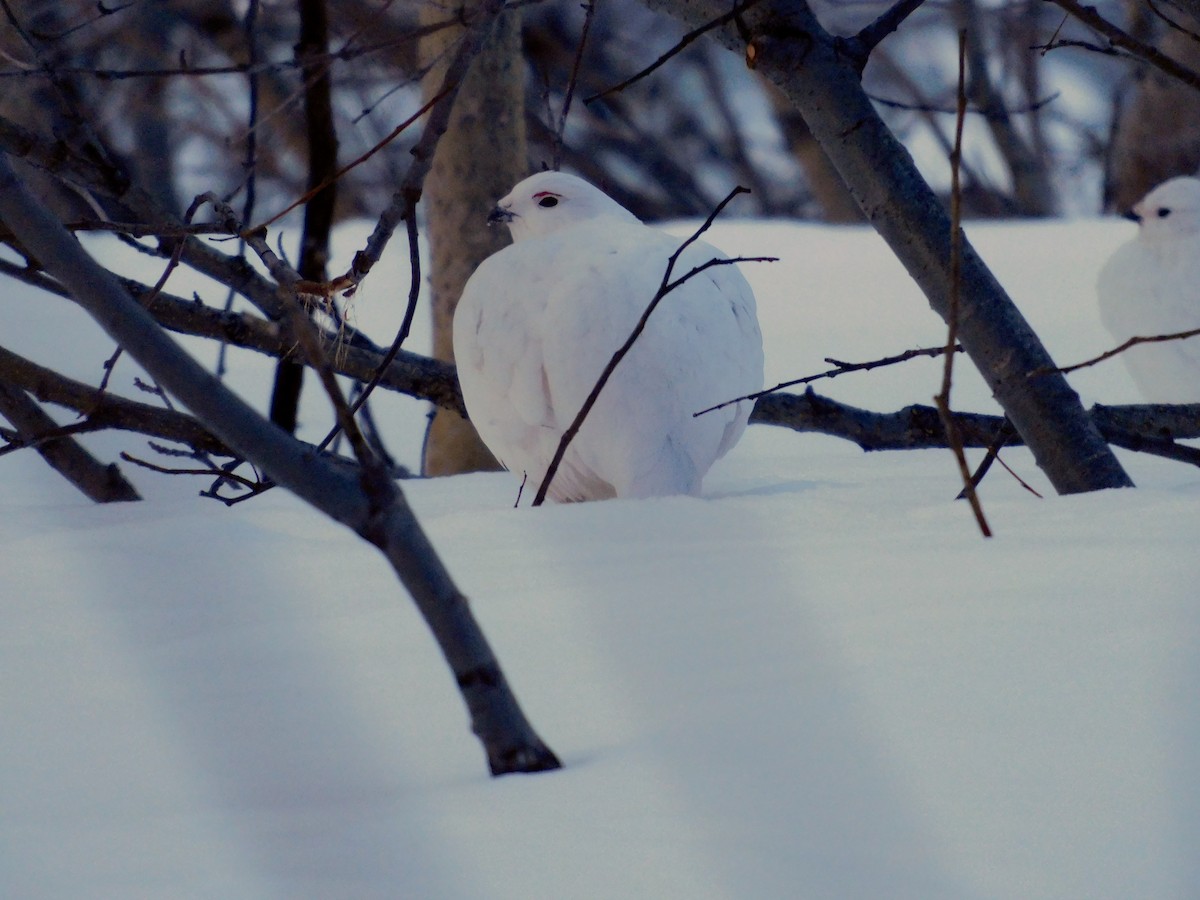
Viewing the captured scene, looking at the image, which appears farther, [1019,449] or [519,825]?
[1019,449]

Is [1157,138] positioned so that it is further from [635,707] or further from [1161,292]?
[635,707]

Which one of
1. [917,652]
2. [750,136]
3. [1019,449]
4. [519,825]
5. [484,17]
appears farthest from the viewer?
[750,136]

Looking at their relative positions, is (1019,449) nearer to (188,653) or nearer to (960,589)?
(960,589)

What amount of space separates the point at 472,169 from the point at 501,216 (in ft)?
1.91

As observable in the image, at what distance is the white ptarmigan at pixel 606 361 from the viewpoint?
2133 mm

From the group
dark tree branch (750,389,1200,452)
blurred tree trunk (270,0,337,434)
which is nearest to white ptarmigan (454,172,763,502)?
dark tree branch (750,389,1200,452)

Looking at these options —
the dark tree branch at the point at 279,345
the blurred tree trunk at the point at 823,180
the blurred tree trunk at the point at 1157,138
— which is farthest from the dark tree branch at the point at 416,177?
the blurred tree trunk at the point at 823,180

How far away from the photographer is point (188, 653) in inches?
44.3

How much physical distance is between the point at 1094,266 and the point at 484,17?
4.74m

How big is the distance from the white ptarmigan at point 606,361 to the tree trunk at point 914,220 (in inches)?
14.6

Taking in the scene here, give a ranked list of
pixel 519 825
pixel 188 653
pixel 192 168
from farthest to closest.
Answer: pixel 192 168 → pixel 188 653 → pixel 519 825

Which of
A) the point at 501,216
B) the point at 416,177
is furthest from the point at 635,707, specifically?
the point at 501,216

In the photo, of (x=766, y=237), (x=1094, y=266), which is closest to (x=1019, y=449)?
(x=1094, y=266)

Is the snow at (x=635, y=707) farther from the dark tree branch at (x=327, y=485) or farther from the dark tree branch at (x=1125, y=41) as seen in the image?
the dark tree branch at (x=1125, y=41)
